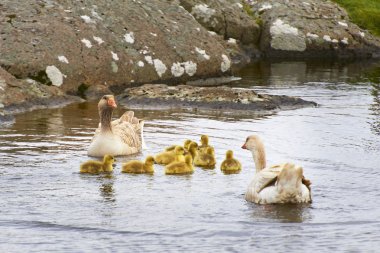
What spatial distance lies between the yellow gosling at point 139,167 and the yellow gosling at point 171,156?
533 millimetres

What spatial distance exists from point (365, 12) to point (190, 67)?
1631cm


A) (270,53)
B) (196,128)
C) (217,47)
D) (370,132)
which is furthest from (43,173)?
(270,53)

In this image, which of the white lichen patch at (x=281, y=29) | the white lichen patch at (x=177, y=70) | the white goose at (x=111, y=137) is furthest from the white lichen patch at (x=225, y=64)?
the white goose at (x=111, y=137)

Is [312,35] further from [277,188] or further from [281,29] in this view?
[277,188]

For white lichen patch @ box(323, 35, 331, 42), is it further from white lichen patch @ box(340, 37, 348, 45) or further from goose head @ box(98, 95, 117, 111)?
goose head @ box(98, 95, 117, 111)

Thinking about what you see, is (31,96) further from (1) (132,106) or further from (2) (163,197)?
(2) (163,197)

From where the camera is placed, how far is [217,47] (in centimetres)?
3120

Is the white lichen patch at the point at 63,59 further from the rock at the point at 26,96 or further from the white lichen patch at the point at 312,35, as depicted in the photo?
the white lichen patch at the point at 312,35

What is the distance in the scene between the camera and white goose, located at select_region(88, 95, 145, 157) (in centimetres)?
1830

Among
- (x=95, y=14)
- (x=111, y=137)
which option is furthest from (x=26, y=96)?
(x=111, y=137)

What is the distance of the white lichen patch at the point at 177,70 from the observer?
29195 millimetres

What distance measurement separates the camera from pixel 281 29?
38.7 m

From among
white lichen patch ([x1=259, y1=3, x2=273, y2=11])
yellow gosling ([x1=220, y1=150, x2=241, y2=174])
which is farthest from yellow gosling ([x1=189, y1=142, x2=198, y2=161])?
white lichen patch ([x1=259, y1=3, x2=273, y2=11])

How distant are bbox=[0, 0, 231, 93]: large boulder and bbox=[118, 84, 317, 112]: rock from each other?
1727 mm
